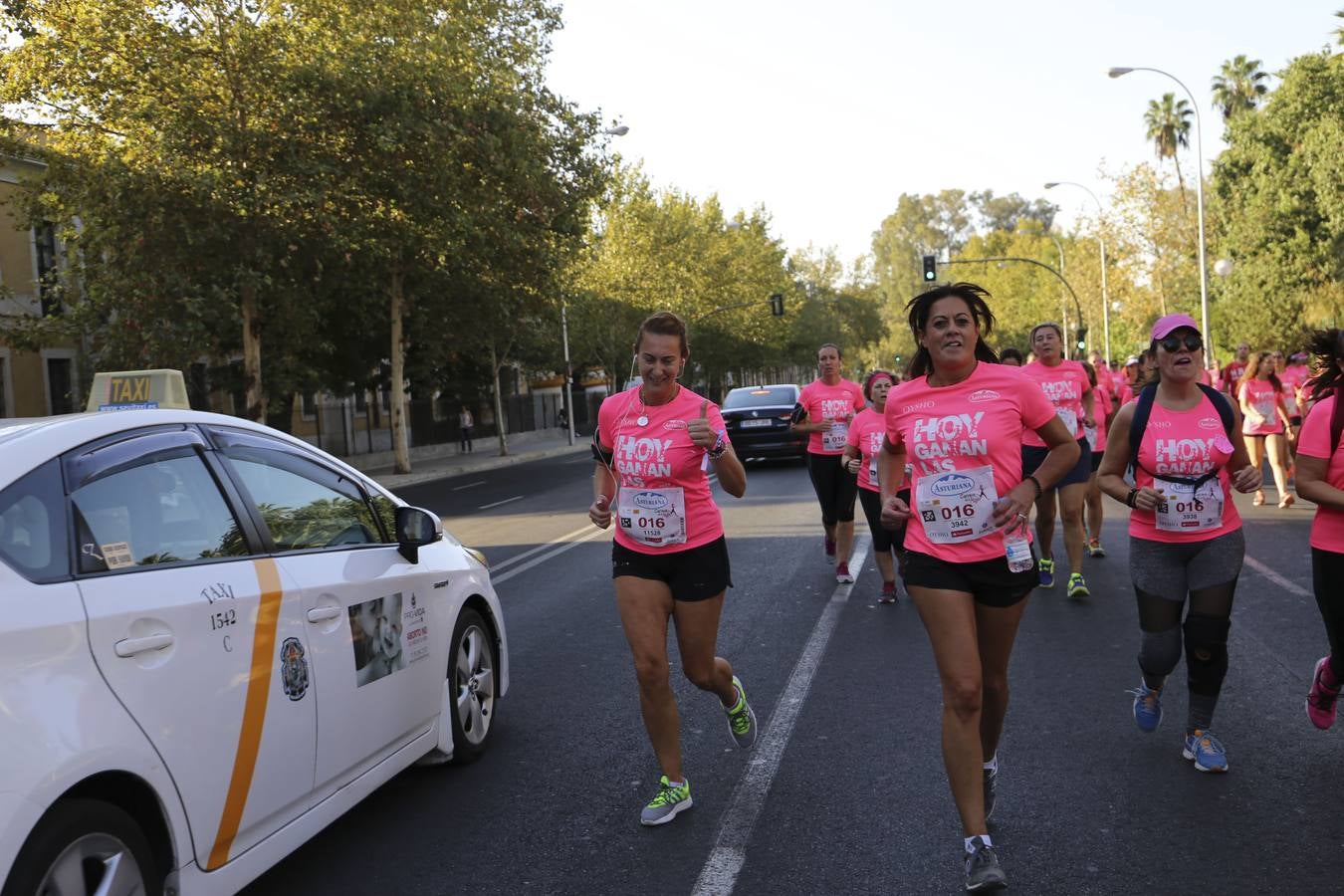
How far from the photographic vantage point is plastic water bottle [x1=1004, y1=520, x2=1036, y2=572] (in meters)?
4.05

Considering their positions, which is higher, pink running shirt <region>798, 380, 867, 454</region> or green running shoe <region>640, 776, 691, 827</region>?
pink running shirt <region>798, 380, 867, 454</region>

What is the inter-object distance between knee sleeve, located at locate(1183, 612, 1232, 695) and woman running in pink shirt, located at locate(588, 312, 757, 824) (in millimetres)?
1847

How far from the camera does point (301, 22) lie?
87.5 feet

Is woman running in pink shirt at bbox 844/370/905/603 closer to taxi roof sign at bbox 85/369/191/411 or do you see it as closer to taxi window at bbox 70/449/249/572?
taxi roof sign at bbox 85/369/191/411

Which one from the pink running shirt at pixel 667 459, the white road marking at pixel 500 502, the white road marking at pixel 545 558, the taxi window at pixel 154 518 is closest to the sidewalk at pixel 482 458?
the white road marking at pixel 500 502

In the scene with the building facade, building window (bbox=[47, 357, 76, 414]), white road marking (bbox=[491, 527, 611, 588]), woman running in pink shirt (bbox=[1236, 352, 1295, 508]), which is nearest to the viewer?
white road marking (bbox=[491, 527, 611, 588])

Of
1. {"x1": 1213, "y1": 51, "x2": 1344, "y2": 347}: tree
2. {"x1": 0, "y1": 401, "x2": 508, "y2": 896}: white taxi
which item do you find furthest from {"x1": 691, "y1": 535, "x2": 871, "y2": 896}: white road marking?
{"x1": 1213, "y1": 51, "x2": 1344, "y2": 347}: tree

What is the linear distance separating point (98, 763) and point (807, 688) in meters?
4.23

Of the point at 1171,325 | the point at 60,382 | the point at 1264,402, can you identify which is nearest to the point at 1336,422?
the point at 1171,325

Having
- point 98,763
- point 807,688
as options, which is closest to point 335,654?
point 98,763

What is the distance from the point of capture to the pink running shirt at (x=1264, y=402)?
45.6ft

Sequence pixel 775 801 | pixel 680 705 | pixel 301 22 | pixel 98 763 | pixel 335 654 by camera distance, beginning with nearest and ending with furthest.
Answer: pixel 98 763, pixel 335 654, pixel 775 801, pixel 680 705, pixel 301 22

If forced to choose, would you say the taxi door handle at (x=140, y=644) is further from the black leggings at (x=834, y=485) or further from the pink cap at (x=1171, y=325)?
the black leggings at (x=834, y=485)

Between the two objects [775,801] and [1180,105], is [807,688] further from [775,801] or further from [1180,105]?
[1180,105]
